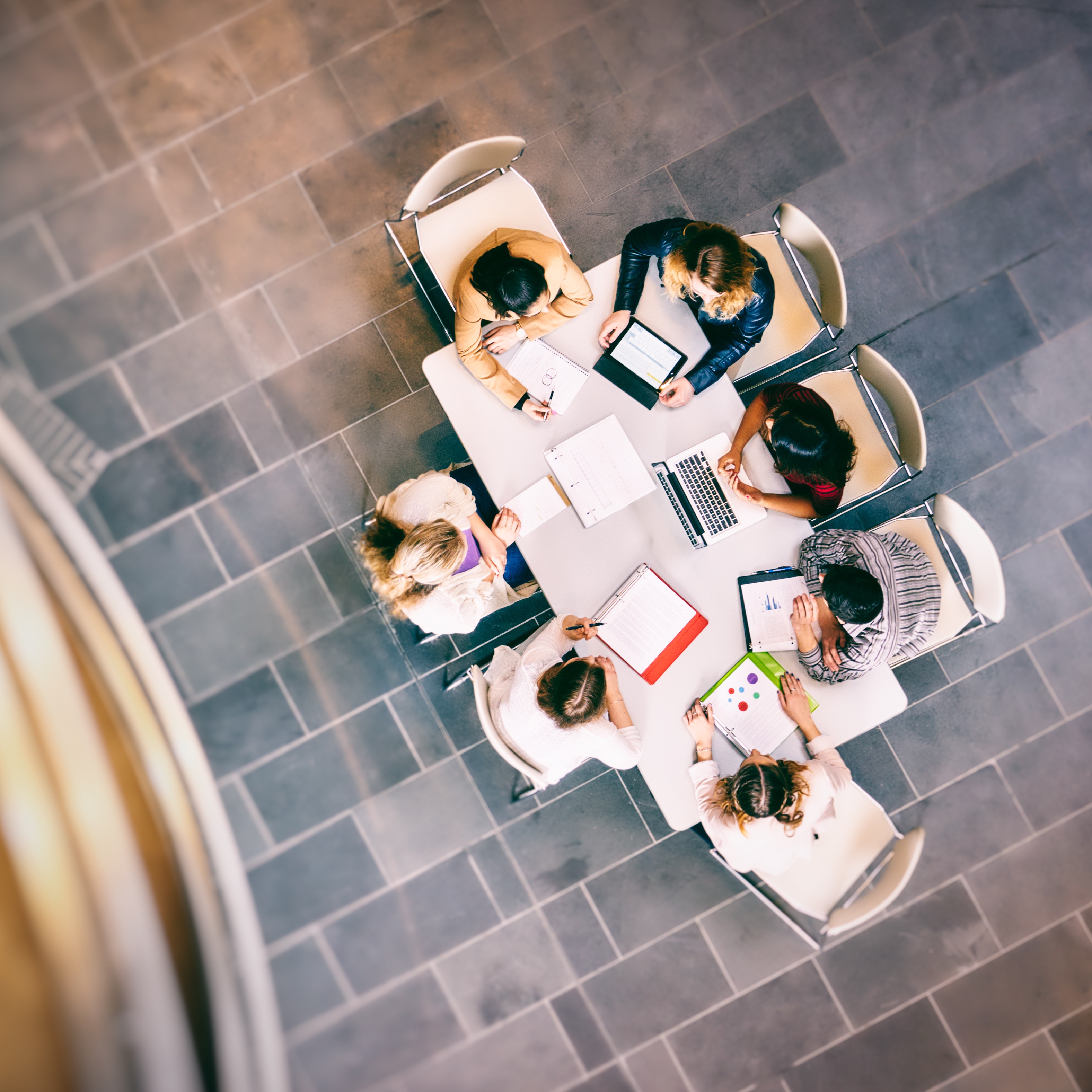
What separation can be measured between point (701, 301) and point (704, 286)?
12 cm

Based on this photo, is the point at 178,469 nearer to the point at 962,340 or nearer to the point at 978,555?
the point at 978,555

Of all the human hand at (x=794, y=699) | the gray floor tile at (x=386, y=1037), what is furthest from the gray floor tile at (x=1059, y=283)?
the gray floor tile at (x=386, y=1037)

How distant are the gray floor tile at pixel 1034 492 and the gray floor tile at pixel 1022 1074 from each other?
204 cm

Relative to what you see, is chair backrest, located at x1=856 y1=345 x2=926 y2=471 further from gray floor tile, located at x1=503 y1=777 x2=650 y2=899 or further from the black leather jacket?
gray floor tile, located at x1=503 y1=777 x2=650 y2=899

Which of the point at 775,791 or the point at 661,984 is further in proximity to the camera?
the point at 661,984

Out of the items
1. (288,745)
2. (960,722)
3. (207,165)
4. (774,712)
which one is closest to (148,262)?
(207,165)

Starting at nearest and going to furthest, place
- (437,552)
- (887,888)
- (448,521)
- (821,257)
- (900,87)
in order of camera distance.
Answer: (437,552) → (448,521) → (887,888) → (821,257) → (900,87)

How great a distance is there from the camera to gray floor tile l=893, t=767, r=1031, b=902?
8.88ft

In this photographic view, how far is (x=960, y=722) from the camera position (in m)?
2.72

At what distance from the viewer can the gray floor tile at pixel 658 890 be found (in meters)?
2.71

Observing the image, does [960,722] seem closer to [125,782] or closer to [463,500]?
[463,500]

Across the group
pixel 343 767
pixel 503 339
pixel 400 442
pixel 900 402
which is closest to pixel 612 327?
pixel 503 339

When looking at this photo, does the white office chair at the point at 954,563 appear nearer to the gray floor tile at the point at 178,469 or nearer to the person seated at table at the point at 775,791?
the person seated at table at the point at 775,791

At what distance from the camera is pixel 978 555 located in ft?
7.10
